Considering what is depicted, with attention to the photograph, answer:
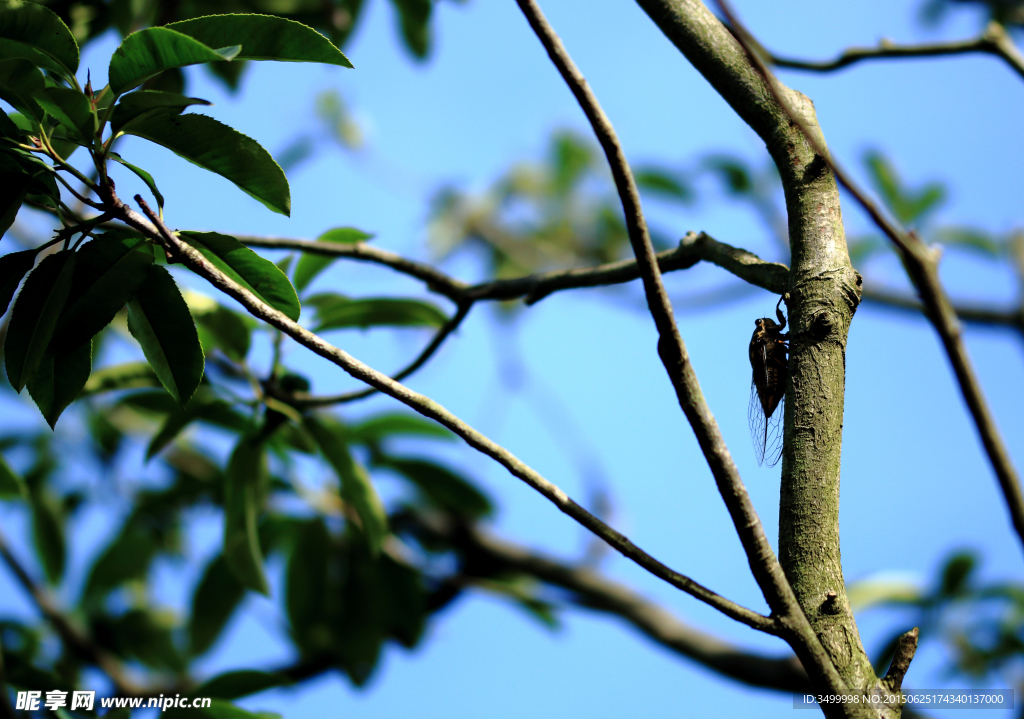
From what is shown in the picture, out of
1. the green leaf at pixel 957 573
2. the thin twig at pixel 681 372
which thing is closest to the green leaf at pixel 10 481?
the thin twig at pixel 681 372

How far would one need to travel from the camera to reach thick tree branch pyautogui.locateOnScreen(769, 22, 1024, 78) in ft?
3.80

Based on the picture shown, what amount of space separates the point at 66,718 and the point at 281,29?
1155mm

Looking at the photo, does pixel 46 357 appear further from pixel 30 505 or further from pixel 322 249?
pixel 30 505

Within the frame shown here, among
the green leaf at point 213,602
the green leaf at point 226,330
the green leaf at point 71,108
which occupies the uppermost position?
the green leaf at point 226,330

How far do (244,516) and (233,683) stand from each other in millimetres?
331

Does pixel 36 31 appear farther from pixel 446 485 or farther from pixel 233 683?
pixel 446 485

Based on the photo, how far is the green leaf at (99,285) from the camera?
0.89 metres

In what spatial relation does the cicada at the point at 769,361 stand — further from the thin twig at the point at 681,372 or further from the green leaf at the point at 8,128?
the green leaf at the point at 8,128

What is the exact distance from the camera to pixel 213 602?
2.30m

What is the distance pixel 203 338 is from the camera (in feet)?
5.21

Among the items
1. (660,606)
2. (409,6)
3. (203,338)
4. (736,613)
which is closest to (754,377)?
(736,613)

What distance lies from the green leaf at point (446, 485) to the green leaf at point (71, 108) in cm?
166

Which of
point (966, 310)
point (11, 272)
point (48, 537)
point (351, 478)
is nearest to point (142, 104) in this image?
point (11, 272)

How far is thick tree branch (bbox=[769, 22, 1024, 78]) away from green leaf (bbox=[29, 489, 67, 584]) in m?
2.81
